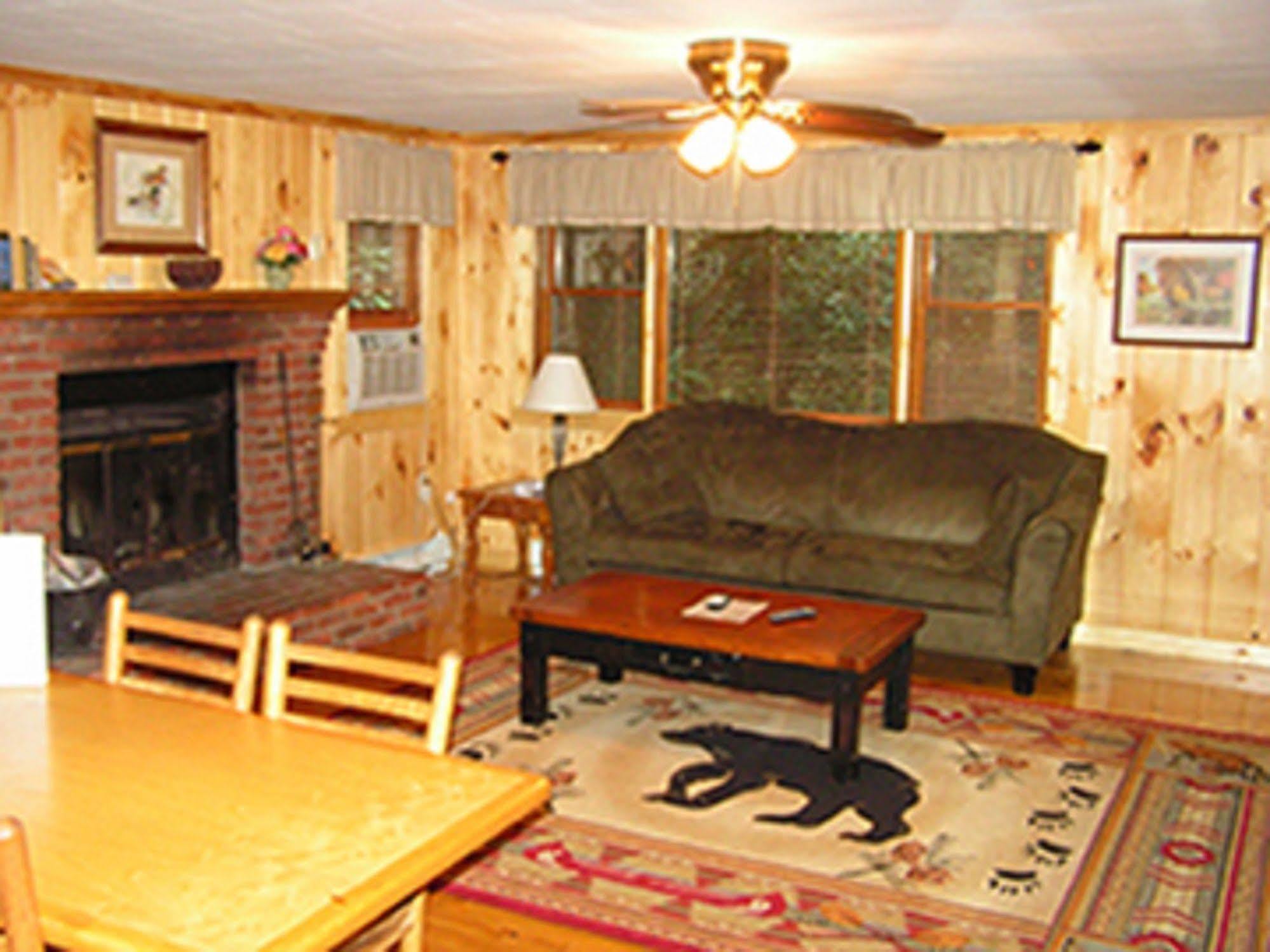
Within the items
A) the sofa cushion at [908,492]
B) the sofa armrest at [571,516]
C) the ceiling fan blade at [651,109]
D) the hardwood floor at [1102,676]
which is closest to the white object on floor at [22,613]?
the ceiling fan blade at [651,109]

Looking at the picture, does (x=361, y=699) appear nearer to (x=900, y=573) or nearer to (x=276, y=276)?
(x=900, y=573)

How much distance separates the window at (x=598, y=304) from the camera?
23.8 feet

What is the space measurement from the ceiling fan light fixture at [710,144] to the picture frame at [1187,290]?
277 cm

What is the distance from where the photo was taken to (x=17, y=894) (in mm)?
1617

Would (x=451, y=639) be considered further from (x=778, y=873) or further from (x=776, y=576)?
(x=778, y=873)

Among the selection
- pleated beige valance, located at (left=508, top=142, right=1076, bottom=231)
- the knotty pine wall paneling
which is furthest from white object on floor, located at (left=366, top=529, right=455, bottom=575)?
the knotty pine wall paneling

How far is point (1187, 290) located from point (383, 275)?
12.5ft

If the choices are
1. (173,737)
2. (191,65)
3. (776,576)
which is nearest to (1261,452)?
(776,576)

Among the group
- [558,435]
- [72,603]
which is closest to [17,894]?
[72,603]

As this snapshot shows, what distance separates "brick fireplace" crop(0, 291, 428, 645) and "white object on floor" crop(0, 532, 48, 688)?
2612 millimetres

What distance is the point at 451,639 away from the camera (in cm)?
605

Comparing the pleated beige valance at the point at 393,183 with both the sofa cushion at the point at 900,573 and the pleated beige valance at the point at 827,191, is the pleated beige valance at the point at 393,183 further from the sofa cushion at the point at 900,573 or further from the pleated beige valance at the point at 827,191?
the sofa cushion at the point at 900,573

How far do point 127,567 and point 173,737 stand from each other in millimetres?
3511

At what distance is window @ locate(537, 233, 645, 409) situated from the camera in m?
7.24
